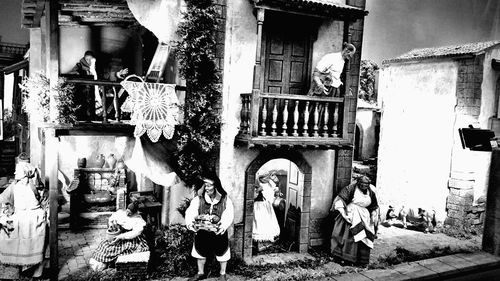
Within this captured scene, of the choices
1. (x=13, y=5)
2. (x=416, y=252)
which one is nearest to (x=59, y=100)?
(x=13, y=5)

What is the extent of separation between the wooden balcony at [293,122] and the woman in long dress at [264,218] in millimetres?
2107

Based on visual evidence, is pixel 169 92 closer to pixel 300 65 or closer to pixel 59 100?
pixel 59 100

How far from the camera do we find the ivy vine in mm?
7953

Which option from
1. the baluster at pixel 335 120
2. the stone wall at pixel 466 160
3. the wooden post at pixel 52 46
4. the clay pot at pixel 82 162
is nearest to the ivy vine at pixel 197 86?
the wooden post at pixel 52 46

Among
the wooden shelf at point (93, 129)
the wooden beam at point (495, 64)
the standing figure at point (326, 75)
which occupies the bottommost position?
the wooden shelf at point (93, 129)

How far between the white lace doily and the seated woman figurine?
1.69 meters

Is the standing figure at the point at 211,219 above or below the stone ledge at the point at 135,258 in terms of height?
above

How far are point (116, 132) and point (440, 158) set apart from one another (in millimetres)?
11256

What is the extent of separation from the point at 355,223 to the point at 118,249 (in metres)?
5.54

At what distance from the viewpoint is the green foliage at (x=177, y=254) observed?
7.94 m

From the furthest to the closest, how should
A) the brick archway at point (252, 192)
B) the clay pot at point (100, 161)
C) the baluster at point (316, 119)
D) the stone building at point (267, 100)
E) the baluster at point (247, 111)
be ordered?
the clay pot at point (100, 161), the brick archway at point (252, 192), the baluster at point (316, 119), the baluster at point (247, 111), the stone building at point (267, 100)

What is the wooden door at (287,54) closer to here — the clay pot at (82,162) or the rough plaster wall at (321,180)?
the rough plaster wall at (321,180)

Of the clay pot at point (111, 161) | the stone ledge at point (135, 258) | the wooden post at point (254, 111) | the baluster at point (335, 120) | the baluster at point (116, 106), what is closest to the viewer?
the stone ledge at point (135, 258)

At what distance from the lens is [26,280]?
24.2ft
